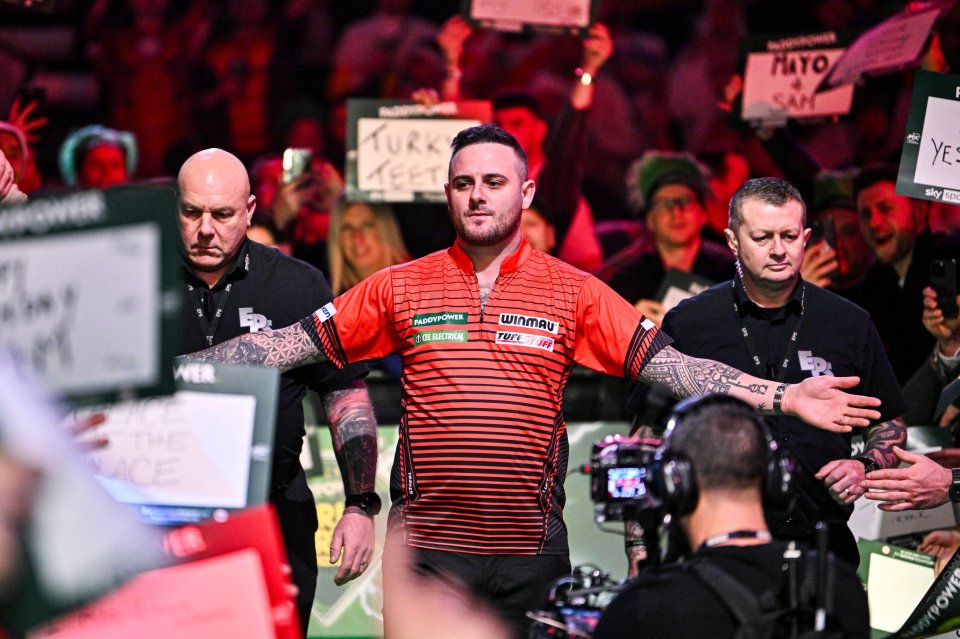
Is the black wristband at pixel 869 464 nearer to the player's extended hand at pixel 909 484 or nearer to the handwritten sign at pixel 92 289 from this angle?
the player's extended hand at pixel 909 484

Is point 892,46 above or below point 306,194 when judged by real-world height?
above

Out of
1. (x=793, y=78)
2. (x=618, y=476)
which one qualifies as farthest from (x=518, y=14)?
(x=618, y=476)

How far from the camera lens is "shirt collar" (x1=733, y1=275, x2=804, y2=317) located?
172 inches

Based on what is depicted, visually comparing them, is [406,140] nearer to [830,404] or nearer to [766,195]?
[766,195]

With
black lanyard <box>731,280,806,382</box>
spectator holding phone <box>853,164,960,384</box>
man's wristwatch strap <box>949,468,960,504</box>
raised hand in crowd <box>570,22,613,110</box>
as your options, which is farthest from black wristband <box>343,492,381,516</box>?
raised hand in crowd <box>570,22,613,110</box>

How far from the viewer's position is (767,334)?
14.2 feet

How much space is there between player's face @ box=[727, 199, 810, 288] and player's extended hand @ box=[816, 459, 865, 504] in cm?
65

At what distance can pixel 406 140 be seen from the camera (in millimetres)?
6484

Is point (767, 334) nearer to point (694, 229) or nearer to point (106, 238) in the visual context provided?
point (106, 238)

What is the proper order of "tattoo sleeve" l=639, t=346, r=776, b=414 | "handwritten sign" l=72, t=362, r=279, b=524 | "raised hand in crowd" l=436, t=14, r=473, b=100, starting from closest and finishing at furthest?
"handwritten sign" l=72, t=362, r=279, b=524
"tattoo sleeve" l=639, t=346, r=776, b=414
"raised hand in crowd" l=436, t=14, r=473, b=100

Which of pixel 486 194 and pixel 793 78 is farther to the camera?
pixel 793 78

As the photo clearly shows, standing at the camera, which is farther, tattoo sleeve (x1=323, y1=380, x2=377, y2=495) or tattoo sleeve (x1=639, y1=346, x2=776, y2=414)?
tattoo sleeve (x1=323, y1=380, x2=377, y2=495)

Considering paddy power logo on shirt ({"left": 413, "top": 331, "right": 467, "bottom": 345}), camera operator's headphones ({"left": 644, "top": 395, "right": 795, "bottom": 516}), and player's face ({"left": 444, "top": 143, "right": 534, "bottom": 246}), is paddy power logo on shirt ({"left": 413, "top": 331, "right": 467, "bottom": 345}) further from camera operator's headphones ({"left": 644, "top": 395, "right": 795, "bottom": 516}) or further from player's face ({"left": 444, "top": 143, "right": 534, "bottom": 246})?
camera operator's headphones ({"left": 644, "top": 395, "right": 795, "bottom": 516})

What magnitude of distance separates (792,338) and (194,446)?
2.12 metres
